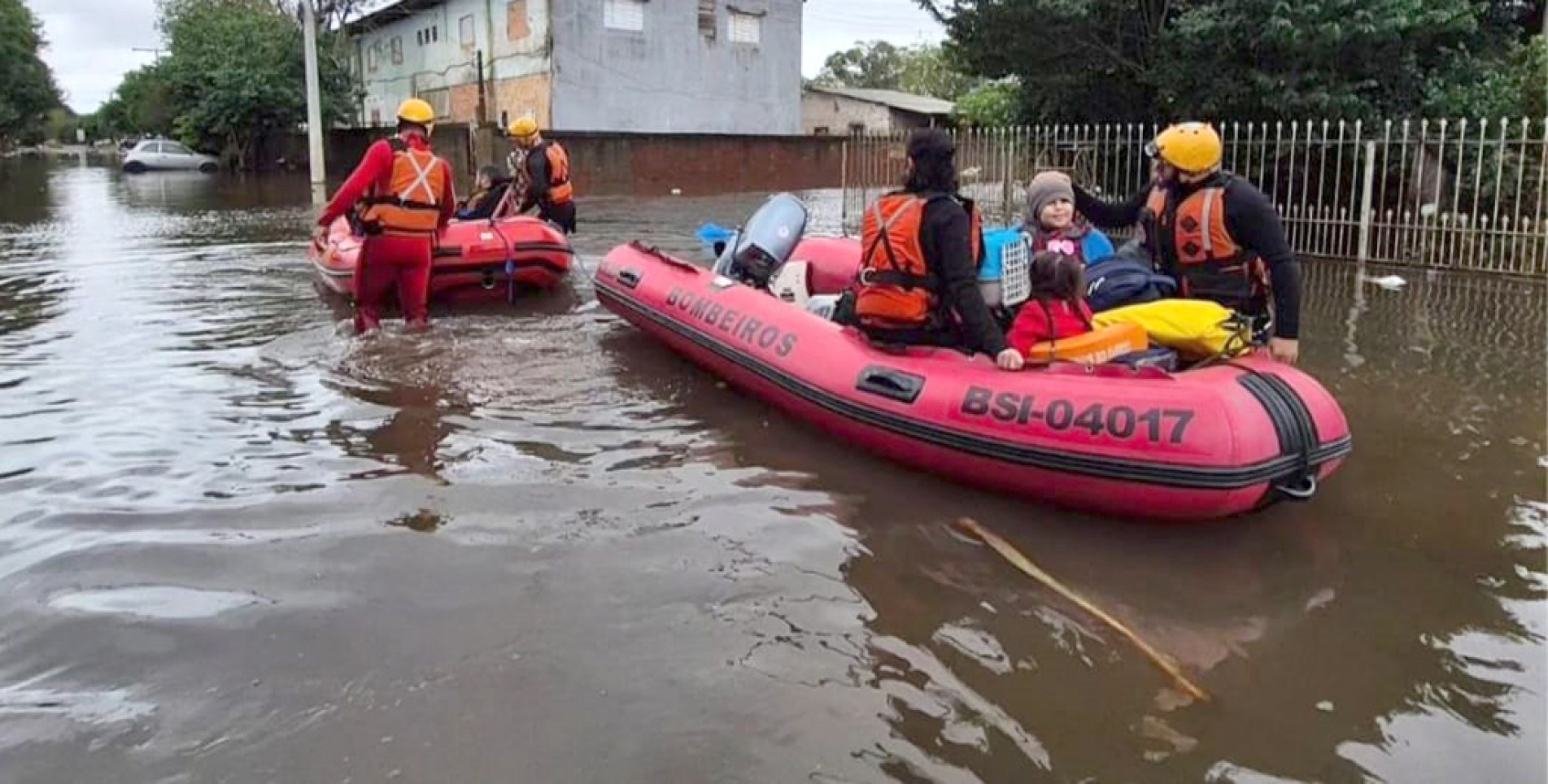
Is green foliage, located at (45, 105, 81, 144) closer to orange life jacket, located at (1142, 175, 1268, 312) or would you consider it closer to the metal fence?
the metal fence

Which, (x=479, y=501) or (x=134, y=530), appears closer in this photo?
(x=134, y=530)

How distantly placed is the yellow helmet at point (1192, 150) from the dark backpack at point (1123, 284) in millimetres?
555

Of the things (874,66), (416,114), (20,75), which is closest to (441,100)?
(416,114)

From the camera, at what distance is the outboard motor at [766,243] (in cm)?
654

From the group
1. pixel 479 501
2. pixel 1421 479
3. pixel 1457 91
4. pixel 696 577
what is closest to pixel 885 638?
pixel 696 577

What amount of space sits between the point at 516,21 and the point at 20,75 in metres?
31.8

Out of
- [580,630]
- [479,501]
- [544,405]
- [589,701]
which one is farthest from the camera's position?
[544,405]

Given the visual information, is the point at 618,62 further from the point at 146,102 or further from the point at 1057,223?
the point at 146,102

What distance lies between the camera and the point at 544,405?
5801 mm

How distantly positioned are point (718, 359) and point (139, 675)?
3295mm

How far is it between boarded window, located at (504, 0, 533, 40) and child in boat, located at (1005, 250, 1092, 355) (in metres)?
24.2

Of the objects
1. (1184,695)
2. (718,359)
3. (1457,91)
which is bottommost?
(1184,695)

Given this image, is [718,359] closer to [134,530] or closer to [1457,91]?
[134,530]

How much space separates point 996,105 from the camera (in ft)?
49.8
